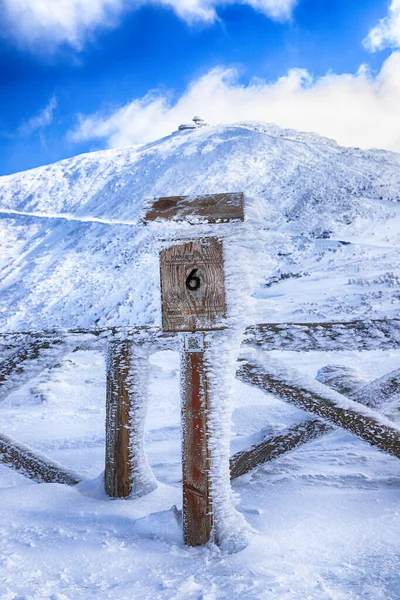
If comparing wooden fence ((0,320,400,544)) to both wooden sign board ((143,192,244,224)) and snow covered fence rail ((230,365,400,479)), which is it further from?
wooden sign board ((143,192,244,224))

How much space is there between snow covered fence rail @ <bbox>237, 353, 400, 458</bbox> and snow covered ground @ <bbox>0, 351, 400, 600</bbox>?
0.45m

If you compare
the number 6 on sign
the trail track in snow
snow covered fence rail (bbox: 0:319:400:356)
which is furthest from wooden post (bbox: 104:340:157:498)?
the trail track in snow

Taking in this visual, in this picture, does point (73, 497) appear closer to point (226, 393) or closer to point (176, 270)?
point (226, 393)

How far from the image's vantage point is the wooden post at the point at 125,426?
9.66 ft

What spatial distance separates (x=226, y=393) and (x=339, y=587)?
88cm

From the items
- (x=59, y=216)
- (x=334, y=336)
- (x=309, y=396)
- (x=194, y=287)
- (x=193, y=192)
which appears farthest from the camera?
(x=59, y=216)

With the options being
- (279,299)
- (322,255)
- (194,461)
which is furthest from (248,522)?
(322,255)

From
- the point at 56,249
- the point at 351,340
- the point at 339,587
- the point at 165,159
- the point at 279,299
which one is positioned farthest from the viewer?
the point at 165,159

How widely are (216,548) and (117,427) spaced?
2.96ft

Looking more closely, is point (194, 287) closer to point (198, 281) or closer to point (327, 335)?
point (198, 281)

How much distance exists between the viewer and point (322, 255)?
789 inches

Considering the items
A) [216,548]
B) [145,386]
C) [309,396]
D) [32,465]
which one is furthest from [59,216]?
[216,548]

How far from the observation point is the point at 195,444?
2.38 m

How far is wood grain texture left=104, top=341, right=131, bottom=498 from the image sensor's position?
2.95 metres
